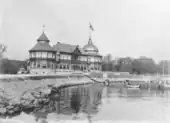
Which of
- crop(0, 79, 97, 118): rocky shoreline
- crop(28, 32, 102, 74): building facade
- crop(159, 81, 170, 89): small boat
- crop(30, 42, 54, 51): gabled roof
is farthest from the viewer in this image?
crop(159, 81, 170, 89): small boat

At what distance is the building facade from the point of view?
16.1m

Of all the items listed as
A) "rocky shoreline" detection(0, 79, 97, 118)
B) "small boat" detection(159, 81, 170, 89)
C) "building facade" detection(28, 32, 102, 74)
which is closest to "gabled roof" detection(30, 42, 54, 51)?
"building facade" detection(28, 32, 102, 74)

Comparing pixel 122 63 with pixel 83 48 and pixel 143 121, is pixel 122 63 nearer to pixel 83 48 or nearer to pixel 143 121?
pixel 83 48

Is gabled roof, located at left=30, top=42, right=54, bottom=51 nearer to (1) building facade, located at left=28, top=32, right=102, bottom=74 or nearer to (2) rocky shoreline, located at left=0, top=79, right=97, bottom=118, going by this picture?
(1) building facade, located at left=28, top=32, right=102, bottom=74

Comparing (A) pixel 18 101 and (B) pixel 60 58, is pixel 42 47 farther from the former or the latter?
(A) pixel 18 101

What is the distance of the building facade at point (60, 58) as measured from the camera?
16078 millimetres

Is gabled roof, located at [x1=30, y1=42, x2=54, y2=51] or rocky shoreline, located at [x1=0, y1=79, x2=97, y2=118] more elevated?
gabled roof, located at [x1=30, y1=42, x2=54, y2=51]

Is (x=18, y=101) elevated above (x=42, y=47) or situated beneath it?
situated beneath

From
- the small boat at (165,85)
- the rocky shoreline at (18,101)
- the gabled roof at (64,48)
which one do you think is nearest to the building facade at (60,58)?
the gabled roof at (64,48)

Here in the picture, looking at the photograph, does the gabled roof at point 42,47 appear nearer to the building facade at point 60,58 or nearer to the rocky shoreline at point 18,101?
the building facade at point 60,58

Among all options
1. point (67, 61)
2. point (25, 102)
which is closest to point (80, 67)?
point (67, 61)

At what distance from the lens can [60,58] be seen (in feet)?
65.2

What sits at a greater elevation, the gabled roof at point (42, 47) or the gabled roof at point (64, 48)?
the gabled roof at point (64, 48)

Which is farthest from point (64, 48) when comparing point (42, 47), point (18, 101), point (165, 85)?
point (18, 101)
